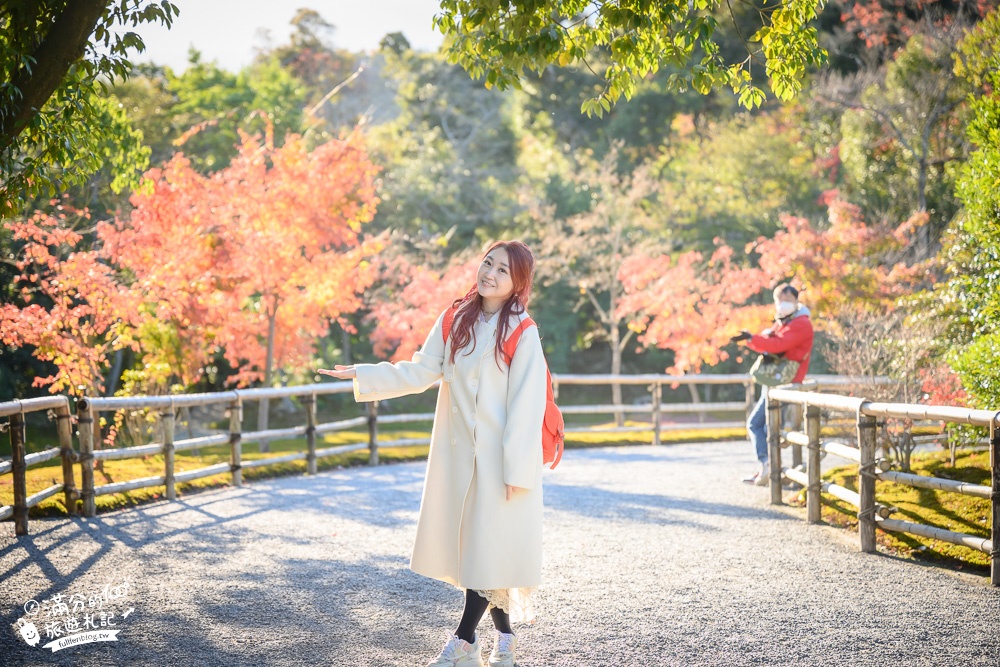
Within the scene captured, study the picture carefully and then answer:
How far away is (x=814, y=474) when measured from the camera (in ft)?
21.8

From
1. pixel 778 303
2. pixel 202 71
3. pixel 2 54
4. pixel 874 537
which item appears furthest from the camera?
pixel 202 71

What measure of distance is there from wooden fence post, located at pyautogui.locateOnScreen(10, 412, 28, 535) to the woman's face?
12.4 ft

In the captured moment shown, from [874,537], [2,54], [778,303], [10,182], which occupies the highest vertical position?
[2,54]

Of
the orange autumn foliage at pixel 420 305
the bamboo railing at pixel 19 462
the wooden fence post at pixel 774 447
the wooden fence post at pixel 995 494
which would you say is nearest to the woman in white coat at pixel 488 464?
the wooden fence post at pixel 995 494

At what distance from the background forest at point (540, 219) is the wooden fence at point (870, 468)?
2.76ft

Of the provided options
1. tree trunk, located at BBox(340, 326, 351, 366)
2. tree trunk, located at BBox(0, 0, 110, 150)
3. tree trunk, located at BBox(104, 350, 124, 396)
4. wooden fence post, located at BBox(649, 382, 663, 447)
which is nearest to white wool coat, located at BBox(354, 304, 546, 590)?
tree trunk, located at BBox(0, 0, 110, 150)

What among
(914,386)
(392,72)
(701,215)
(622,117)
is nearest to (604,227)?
(701,215)

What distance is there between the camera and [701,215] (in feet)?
68.0

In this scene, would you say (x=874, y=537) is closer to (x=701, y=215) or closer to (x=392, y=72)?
(x=701, y=215)

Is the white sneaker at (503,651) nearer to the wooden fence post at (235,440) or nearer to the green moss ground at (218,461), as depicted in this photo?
the green moss ground at (218,461)

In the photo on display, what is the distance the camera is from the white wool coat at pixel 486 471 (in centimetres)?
356

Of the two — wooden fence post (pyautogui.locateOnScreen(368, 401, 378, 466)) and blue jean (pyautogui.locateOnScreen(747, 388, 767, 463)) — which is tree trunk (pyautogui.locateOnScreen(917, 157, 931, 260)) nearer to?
blue jean (pyautogui.locateOnScreen(747, 388, 767, 463))

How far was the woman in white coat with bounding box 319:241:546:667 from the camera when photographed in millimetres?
3564

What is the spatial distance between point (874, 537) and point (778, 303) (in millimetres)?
2777
